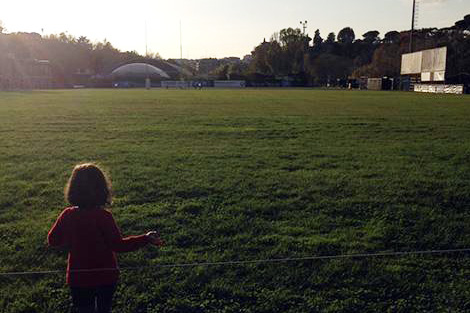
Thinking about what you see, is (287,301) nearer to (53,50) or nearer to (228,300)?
(228,300)

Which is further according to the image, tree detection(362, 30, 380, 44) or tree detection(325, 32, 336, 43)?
tree detection(325, 32, 336, 43)

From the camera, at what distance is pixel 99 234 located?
117 inches

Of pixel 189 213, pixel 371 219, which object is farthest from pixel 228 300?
pixel 371 219

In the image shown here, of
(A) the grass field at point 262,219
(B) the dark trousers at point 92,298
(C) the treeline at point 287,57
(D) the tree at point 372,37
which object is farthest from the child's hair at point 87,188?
(D) the tree at point 372,37

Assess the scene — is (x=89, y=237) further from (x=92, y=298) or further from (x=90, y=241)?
(x=92, y=298)

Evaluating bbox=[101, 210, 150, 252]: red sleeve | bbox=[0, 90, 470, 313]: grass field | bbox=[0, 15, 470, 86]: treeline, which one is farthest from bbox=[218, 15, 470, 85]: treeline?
bbox=[101, 210, 150, 252]: red sleeve

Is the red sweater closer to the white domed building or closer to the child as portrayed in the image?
the child

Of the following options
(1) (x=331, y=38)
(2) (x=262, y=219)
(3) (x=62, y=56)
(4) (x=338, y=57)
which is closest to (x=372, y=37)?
(1) (x=331, y=38)

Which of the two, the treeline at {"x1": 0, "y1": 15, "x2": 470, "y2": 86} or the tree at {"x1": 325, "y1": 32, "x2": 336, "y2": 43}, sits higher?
the tree at {"x1": 325, "y1": 32, "x2": 336, "y2": 43}

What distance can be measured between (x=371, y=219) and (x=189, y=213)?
7.08 ft

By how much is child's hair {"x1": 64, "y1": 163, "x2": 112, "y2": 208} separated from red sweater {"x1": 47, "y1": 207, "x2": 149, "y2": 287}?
2.7 inches

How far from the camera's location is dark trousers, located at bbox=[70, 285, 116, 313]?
306cm

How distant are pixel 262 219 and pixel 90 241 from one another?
9.40 ft

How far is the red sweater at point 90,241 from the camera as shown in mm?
2957
